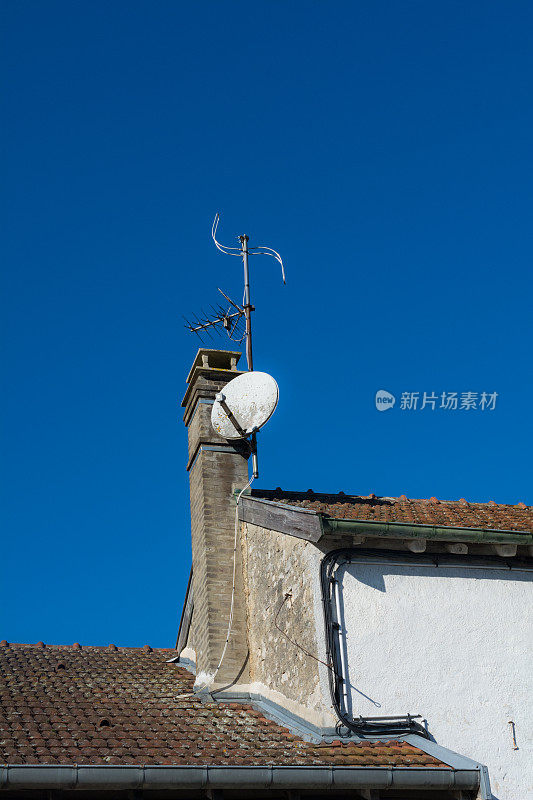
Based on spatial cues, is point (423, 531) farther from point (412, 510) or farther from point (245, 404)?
point (245, 404)

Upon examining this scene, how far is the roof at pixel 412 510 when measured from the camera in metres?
10.1

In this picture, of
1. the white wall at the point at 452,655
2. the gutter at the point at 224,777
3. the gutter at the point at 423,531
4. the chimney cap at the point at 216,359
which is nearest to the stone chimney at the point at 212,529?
the chimney cap at the point at 216,359

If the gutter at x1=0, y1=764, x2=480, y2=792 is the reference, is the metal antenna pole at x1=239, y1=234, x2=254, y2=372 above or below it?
above

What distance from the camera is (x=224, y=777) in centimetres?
734

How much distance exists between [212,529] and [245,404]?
5.44 feet

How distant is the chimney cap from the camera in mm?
12859

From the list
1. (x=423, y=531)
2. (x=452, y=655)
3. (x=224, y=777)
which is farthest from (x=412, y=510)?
(x=224, y=777)

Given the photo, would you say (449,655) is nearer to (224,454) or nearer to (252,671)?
(252,671)

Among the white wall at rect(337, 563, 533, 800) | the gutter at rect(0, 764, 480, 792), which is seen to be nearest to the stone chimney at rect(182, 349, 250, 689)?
the white wall at rect(337, 563, 533, 800)

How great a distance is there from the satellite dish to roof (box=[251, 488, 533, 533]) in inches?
35.5

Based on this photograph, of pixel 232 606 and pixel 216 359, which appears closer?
pixel 232 606

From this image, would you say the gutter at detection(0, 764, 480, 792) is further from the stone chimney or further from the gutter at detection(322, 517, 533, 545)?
the stone chimney

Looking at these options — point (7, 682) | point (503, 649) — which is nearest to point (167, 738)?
point (7, 682)

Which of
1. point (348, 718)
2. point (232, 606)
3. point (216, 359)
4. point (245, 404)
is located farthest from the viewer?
point (216, 359)
